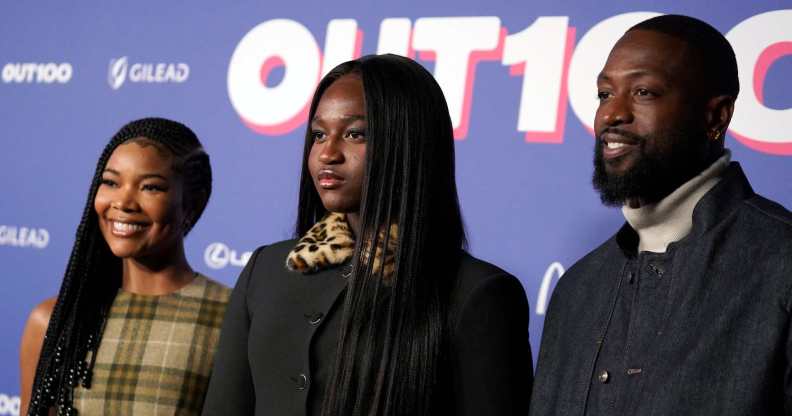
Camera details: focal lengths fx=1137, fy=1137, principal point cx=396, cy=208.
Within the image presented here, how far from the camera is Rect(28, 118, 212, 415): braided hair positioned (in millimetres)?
2547

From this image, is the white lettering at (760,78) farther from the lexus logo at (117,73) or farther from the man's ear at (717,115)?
the lexus logo at (117,73)

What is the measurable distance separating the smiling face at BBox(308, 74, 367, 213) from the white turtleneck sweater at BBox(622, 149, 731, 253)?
1.62 feet

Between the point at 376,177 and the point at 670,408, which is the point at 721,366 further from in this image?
the point at 376,177

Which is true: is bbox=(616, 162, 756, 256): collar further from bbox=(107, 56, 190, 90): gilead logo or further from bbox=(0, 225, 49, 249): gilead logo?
bbox=(0, 225, 49, 249): gilead logo

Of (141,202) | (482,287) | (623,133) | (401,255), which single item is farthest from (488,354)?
(141,202)

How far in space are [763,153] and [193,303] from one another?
135 cm

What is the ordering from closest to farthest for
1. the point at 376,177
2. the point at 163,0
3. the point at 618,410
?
the point at 618,410 < the point at 376,177 < the point at 163,0

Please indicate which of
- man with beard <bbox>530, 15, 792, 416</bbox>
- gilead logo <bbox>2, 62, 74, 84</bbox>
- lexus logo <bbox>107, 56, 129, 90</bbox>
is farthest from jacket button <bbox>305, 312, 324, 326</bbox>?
gilead logo <bbox>2, 62, 74, 84</bbox>

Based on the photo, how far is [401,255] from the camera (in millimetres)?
1975

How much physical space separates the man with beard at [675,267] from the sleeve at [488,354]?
0.23 feet

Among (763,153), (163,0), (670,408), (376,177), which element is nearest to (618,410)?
(670,408)

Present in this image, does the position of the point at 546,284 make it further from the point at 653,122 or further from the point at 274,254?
the point at 653,122

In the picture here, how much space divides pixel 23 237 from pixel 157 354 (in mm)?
1403

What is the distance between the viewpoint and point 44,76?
12.4 feet
